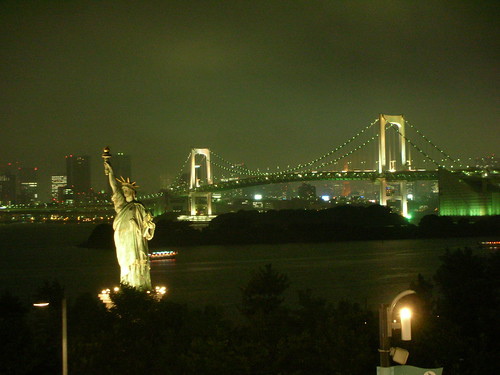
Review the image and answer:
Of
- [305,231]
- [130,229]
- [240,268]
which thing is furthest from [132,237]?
[305,231]

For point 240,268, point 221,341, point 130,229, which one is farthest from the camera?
point 240,268

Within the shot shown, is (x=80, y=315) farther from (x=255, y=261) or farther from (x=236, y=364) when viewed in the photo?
(x=255, y=261)

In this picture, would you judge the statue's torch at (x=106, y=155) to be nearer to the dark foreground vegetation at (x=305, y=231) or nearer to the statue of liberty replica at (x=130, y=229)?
the statue of liberty replica at (x=130, y=229)

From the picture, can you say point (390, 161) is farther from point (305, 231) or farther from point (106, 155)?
point (106, 155)

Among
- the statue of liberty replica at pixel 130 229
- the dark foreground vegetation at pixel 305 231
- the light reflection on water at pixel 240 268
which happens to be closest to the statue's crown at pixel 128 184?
the statue of liberty replica at pixel 130 229

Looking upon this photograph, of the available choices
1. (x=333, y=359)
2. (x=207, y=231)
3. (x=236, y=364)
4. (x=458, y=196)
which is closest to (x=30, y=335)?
(x=236, y=364)

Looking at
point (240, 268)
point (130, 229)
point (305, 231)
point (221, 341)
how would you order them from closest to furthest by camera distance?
point (221, 341) → point (130, 229) → point (240, 268) → point (305, 231)
